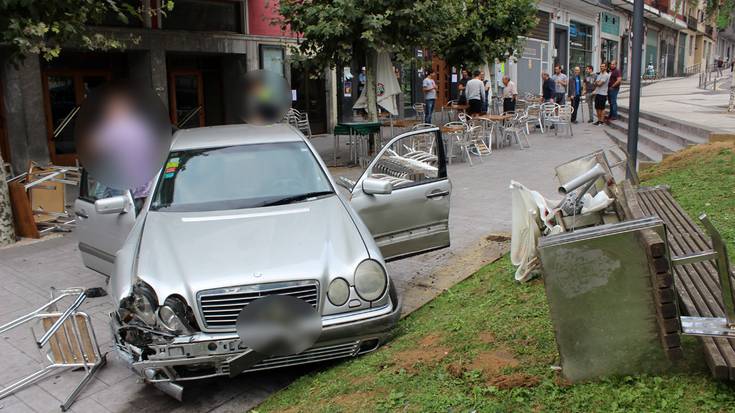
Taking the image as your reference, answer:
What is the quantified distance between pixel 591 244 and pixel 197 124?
1574cm

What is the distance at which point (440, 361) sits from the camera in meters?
3.86

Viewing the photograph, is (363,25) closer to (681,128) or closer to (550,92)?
(681,128)

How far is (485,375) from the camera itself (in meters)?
3.49

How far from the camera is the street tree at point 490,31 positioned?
16.7 metres

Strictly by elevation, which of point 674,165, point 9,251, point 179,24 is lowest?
point 9,251

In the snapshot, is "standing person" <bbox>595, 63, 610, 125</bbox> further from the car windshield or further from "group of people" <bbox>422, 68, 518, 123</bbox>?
the car windshield

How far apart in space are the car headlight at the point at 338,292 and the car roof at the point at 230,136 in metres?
1.94

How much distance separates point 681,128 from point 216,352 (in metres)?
10.8

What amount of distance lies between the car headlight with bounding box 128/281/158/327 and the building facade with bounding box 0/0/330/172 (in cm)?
796

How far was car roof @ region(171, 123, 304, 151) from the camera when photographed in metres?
5.43

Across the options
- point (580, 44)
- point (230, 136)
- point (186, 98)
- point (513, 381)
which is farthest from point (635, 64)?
point (580, 44)

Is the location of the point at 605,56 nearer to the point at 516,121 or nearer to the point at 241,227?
the point at 516,121

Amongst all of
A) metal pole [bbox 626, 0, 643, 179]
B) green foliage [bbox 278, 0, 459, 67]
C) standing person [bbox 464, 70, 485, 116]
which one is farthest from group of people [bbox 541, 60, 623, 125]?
metal pole [bbox 626, 0, 643, 179]

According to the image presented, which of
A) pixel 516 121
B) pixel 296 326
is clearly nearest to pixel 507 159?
pixel 516 121
